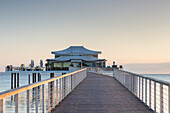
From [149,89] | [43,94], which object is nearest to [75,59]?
[149,89]

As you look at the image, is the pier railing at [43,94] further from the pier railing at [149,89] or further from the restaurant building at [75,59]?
the restaurant building at [75,59]

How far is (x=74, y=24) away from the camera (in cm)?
3716

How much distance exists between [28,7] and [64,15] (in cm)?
515

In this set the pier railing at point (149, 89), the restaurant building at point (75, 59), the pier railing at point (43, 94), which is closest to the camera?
the pier railing at point (43, 94)

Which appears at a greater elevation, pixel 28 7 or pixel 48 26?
pixel 28 7

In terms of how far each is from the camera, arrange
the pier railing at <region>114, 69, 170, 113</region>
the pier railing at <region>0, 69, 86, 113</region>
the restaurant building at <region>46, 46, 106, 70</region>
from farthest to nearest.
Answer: the restaurant building at <region>46, 46, 106, 70</region>
the pier railing at <region>114, 69, 170, 113</region>
the pier railing at <region>0, 69, 86, 113</region>

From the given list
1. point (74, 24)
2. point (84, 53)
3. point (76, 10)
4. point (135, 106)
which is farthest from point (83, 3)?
point (84, 53)

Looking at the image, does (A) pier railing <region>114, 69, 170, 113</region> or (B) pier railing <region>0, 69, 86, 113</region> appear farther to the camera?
(A) pier railing <region>114, 69, 170, 113</region>

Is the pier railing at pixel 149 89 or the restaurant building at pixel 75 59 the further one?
the restaurant building at pixel 75 59

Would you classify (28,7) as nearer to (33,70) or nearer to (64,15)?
(64,15)

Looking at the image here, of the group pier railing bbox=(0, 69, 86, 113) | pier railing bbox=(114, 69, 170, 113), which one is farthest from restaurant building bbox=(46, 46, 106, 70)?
pier railing bbox=(0, 69, 86, 113)

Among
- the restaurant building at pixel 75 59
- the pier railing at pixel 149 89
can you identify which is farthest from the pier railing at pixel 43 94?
the restaurant building at pixel 75 59

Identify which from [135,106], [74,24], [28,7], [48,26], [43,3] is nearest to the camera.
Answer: [135,106]

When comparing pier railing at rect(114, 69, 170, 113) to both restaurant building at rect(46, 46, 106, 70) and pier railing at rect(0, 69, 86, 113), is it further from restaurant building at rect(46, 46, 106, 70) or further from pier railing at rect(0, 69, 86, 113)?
restaurant building at rect(46, 46, 106, 70)
